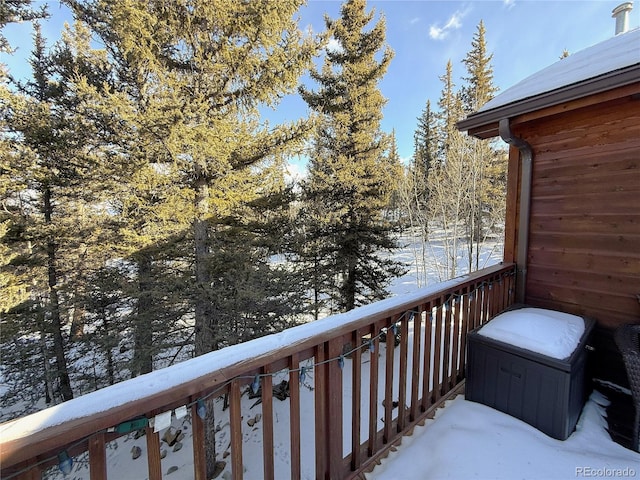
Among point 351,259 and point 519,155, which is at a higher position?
point 519,155

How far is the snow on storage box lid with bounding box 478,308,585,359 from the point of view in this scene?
2051 mm

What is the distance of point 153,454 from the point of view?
3.28ft

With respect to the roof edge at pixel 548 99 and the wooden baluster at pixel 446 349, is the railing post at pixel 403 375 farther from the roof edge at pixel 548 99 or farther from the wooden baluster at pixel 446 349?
the roof edge at pixel 548 99

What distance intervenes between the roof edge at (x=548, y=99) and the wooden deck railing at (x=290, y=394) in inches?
61.9

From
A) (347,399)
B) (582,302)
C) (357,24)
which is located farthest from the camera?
(357,24)

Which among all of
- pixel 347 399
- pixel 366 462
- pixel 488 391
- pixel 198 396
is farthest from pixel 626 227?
pixel 347 399

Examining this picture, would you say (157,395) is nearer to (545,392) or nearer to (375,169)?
(545,392)

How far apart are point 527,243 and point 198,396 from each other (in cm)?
351

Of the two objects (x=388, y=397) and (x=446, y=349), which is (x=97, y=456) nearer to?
(x=388, y=397)

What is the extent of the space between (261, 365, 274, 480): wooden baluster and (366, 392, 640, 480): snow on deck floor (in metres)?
0.74

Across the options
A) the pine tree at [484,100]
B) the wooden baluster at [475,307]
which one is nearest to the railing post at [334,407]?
the wooden baluster at [475,307]

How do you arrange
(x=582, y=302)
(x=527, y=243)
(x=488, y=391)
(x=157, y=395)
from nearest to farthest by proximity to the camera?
1. (x=157, y=395)
2. (x=488, y=391)
3. (x=582, y=302)
4. (x=527, y=243)

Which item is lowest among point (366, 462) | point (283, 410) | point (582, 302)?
point (283, 410)

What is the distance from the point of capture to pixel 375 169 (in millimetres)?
8305
